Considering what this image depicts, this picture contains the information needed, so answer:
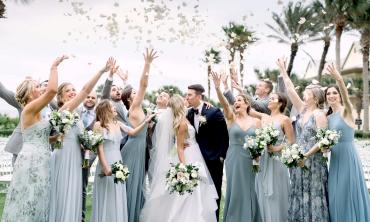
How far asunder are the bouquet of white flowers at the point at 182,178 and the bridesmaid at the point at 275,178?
132 centimetres

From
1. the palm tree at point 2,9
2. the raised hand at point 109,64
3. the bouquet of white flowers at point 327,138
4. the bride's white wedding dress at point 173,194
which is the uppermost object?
the palm tree at point 2,9

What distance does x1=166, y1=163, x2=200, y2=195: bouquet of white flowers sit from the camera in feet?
23.4

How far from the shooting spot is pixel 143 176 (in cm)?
811

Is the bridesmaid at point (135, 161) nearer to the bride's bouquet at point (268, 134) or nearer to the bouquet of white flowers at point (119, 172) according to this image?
the bouquet of white flowers at point (119, 172)

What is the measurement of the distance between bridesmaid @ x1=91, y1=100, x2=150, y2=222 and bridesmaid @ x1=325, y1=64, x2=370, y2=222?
10.0 ft

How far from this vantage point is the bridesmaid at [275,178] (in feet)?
25.9

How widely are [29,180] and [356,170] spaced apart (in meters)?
4.51

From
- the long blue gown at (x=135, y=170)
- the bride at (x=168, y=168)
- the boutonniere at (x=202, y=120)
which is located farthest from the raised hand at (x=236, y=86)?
the long blue gown at (x=135, y=170)

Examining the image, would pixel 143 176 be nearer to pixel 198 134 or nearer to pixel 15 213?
pixel 198 134

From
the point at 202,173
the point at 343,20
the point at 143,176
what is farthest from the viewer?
the point at 343,20

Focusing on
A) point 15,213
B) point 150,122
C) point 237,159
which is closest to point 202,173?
point 237,159

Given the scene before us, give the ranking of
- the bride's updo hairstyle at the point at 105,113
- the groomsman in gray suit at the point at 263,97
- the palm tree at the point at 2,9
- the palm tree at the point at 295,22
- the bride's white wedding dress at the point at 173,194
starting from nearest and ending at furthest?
the bride's updo hairstyle at the point at 105,113
the bride's white wedding dress at the point at 173,194
the groomsman in gray suit at the point at 263,97
the palm tree at the point at 2,9
the palm tree at the point at 295,22

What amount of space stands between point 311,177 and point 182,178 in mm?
1922

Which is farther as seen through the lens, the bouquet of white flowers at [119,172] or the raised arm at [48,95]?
the bouquet of white flowers at [119,172]
